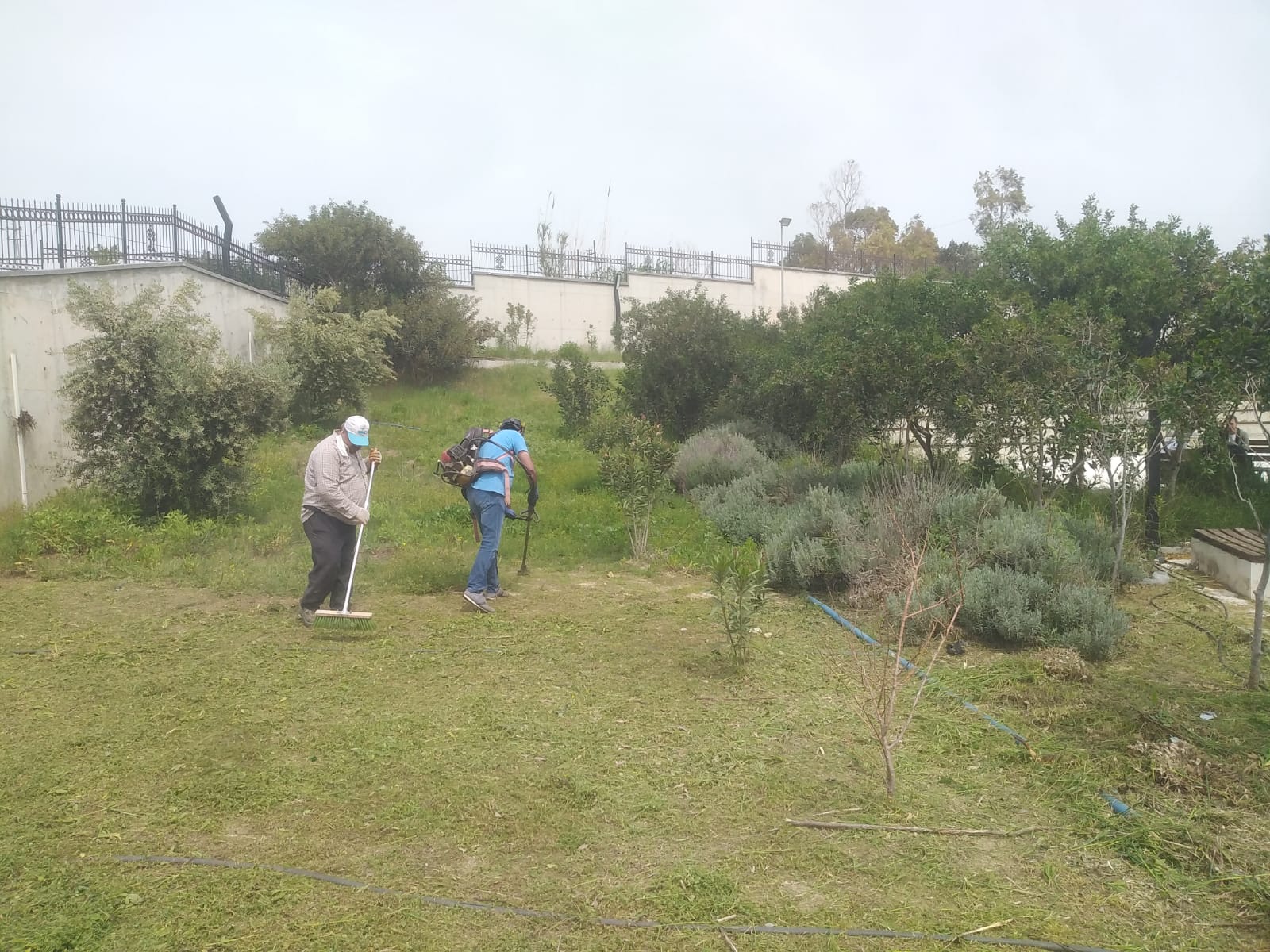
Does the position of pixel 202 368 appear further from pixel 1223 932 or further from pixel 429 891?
pixel 1223 932

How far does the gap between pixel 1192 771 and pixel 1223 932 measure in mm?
1208

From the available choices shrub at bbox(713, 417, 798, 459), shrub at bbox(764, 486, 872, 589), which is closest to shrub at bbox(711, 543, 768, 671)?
shrub at bbox(764, 486, 872, 589)

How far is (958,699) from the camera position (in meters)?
5.40

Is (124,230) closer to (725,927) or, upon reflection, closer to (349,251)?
(349,251)

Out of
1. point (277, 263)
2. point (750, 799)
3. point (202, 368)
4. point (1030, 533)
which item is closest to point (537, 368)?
point (277, 263)

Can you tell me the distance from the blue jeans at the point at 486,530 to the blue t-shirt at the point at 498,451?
0.05 m

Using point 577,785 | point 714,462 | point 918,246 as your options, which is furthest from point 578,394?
point 918,246

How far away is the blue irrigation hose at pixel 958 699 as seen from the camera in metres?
3.94

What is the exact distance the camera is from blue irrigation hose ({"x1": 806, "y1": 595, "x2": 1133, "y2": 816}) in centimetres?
394

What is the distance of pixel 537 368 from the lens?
70.2 ft

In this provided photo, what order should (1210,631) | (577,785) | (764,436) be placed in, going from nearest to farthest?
1. (577,785)
2. (1210,631)
3. (764,436)

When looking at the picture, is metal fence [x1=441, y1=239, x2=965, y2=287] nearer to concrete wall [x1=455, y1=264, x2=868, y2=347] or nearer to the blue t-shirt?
concrete wall [x1=455, y1=264, x2=868, y2=347]

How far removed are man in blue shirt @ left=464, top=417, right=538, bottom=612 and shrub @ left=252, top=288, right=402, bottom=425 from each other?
27.7 feet

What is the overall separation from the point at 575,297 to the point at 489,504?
60.1 ft
